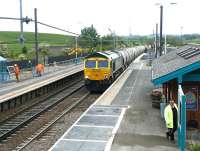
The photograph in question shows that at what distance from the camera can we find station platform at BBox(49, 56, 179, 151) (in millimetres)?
15211

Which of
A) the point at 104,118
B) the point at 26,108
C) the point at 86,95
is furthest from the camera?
the point at 86,95

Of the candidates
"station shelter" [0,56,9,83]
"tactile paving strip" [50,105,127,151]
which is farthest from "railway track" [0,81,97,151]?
"station shelter" [0,56,9,83]

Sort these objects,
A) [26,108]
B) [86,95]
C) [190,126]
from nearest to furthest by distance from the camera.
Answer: [190,126] → [26,108] → [86,95]

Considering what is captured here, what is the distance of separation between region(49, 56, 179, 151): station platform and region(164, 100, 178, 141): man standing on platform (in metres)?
0.42

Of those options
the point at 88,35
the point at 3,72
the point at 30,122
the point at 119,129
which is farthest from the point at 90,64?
the point at 88,35

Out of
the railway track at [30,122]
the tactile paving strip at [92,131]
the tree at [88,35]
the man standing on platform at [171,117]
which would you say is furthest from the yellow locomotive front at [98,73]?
the tree at [88,35]

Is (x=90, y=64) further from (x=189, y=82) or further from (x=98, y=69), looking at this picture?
(x=189, y=82)

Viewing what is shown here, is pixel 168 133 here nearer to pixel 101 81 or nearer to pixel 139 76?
pixel 101 81

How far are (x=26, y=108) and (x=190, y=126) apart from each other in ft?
39.9

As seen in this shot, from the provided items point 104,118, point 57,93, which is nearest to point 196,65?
point 104,118

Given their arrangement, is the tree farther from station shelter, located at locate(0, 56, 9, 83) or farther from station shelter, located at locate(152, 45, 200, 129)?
station shelter, located at locate(152, 45, 200, 129)

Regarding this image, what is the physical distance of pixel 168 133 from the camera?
1595 cm

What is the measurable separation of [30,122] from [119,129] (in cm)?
652

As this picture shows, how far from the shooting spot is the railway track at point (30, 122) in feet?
60.9
